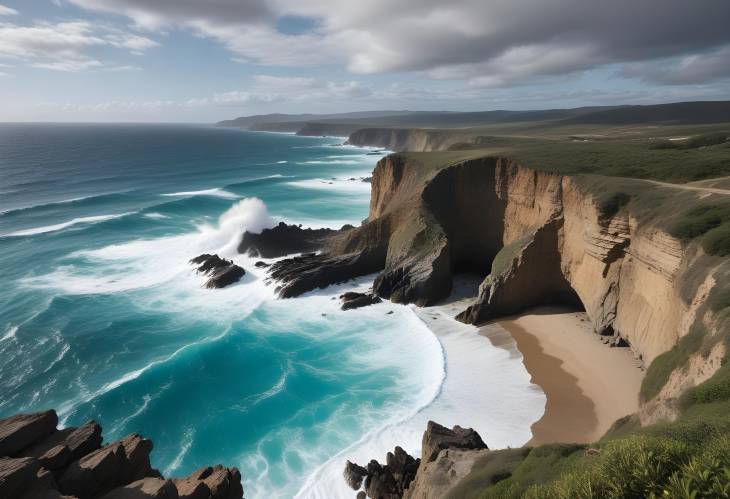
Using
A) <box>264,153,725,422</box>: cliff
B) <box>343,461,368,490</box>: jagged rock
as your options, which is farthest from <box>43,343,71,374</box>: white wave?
<box>343,461,368,490</box>: jagged rock

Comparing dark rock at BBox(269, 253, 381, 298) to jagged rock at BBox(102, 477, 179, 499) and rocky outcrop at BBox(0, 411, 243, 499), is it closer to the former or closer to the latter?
rocky outcrop at BBox(0, 411, 243, 499)

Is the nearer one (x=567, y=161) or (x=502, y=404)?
(x=502, y=404)

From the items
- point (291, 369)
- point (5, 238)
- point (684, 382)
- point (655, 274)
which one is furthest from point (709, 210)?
point (5, 238)

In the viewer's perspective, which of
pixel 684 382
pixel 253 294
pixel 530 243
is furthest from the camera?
pixel 253 294

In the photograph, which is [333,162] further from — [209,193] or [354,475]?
[354,475]

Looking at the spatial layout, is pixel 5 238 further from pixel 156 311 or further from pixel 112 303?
pixel 156 311

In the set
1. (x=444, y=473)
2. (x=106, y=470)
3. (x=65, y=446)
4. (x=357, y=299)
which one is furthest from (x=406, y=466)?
(x=357, y=299)

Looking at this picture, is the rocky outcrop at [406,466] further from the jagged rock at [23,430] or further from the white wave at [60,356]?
the white wave at [60,356]
